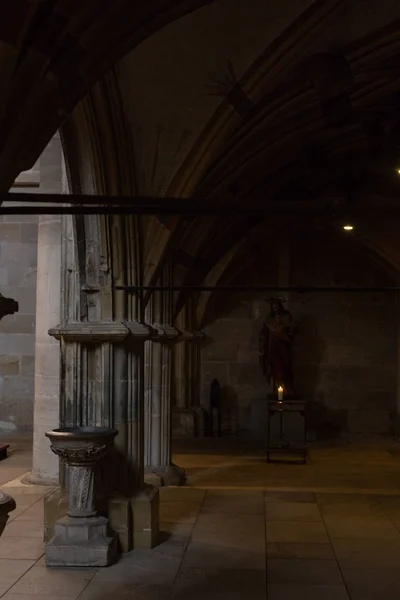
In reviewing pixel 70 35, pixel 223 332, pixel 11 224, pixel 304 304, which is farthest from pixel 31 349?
pixel 70 35

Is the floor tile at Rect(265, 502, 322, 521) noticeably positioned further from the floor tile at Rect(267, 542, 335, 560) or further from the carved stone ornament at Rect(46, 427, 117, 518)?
the carved stone ornament at Rect(46, 427, 117, 518)

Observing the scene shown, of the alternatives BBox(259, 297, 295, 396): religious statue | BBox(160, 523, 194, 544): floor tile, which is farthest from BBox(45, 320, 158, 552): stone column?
BBox(259, 297, 295, 396): religious statue

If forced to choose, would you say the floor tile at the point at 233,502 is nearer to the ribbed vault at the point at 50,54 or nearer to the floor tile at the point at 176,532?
the floor tile at the point at 176,532

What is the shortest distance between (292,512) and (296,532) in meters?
0.76

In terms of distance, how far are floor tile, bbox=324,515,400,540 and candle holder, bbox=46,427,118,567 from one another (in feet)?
6.32

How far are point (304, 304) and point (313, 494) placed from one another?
23.9 feet

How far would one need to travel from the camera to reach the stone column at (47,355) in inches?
315

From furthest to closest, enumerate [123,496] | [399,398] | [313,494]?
1. [399,398]
2. [313,494]
3. [123,496]

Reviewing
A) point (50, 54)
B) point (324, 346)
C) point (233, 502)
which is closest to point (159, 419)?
point (233, 502)

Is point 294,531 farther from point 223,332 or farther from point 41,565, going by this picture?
point 223,332

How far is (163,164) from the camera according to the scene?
6207 mm

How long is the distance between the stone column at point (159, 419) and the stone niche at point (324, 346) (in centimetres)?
633

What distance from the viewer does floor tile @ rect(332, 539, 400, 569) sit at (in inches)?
203

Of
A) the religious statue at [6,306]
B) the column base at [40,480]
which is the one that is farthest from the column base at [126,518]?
the religious statue at [6,306]
